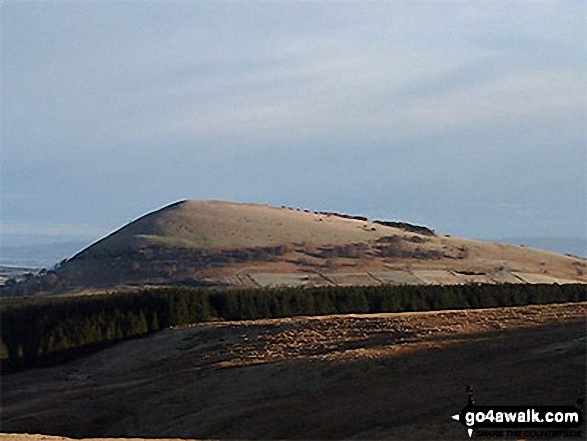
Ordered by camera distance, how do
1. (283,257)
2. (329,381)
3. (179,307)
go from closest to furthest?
(329,381)
(179,307)
(283,257)

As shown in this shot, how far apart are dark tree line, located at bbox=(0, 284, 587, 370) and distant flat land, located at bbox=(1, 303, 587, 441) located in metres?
10.7

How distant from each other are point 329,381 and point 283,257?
214 ft

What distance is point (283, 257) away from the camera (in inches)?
3467

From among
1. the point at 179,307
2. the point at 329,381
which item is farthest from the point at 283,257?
the point at 329,381

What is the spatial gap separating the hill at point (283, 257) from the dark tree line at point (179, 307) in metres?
23.4

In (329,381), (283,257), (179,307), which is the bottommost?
(329,381)

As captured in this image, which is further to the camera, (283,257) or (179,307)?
(283,257)

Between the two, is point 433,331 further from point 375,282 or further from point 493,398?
point 375,282

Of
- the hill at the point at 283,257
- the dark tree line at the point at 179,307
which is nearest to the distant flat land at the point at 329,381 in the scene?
the dark tree line at the point at 179,307

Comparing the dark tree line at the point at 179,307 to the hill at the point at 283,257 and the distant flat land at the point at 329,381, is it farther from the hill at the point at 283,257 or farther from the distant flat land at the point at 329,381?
the hill at the point at 283,257

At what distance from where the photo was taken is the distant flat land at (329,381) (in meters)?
18.5

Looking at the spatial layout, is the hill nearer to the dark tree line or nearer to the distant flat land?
the dark tree line

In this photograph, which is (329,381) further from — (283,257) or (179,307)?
(283,257)

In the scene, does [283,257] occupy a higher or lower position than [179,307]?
higher
